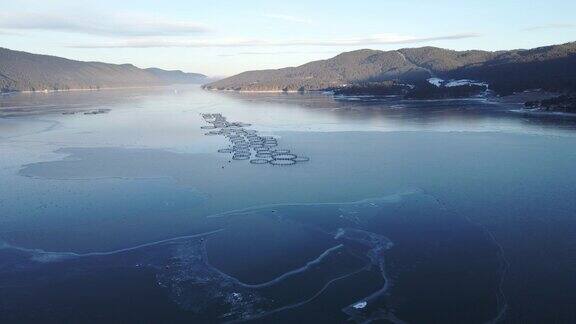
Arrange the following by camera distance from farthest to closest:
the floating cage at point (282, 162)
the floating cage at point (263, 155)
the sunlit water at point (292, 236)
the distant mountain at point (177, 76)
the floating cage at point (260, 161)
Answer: the distant mountain at point (177, 76), the floating cage at point (263, 155), the floating cage at point (260, 161), the floating cage at point (282, 162), the sunlit water at point (292, 236)

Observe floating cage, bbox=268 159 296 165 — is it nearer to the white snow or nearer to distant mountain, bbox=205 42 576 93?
the white snow

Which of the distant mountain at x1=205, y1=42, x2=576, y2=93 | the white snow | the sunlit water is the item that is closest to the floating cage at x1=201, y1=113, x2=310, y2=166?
the sunlit water

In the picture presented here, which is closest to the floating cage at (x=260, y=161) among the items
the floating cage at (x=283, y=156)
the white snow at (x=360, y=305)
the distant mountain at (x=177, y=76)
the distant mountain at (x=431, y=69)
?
the floating cage at (x=283, y=156)

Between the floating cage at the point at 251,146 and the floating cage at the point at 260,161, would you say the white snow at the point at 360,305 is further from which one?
the floating cage at the point at 260,161

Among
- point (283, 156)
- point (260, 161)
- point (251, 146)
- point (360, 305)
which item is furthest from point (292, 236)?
point (251, 146)

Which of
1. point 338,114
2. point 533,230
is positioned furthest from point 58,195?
point 338,114

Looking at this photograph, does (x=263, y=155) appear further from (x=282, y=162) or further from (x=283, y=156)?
(x=282, y=162)

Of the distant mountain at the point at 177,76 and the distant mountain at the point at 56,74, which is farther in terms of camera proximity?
the distant mountain at the point at 177,76
